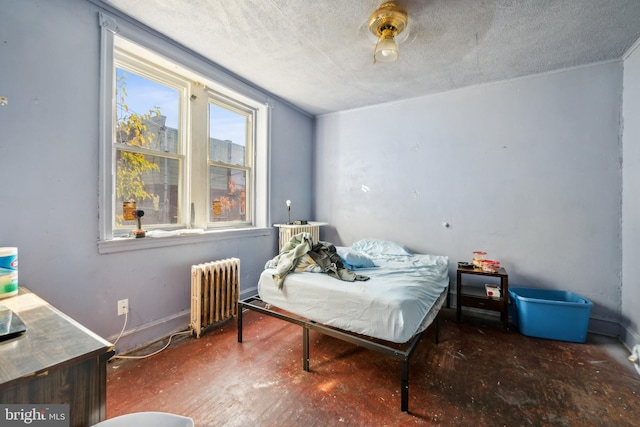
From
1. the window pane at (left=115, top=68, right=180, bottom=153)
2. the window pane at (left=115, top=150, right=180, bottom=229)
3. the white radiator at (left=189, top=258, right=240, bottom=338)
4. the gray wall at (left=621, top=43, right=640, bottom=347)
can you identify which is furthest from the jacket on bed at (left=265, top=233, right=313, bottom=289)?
the gray wall at (left=621, top=43, right=640, bottom=347)

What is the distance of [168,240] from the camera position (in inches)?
94.0

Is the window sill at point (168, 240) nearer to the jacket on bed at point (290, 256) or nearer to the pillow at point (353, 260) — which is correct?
the jacket on bed at point (290, 256)

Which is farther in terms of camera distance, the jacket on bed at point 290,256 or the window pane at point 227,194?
the window pane at point 227,194

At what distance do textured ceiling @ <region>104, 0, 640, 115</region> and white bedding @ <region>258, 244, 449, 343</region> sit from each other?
2.01 meters

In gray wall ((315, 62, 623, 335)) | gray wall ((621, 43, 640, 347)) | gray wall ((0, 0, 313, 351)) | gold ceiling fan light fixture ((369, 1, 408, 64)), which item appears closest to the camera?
gray wall ((0, 0, 313, 351))

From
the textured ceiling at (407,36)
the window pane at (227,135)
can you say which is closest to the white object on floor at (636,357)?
the textured ceiling at (407,36)

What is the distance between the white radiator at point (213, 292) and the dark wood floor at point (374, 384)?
168 mm

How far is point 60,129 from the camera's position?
1.79 m

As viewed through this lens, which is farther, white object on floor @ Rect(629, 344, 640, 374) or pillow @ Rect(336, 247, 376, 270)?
pillow @ Rect(336, 247, 376, 270)

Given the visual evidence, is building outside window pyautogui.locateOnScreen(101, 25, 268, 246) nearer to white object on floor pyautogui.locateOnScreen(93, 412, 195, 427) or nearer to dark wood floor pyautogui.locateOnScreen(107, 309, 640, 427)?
dark wood floor pyautogui.locateOnScreen(107, 309, 640, 427)

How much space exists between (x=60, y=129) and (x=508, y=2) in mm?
3223

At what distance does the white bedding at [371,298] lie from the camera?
5.39ft

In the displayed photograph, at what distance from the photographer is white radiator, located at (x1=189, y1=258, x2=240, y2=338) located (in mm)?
2404

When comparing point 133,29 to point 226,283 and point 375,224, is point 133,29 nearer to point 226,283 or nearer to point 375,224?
point 226,283
